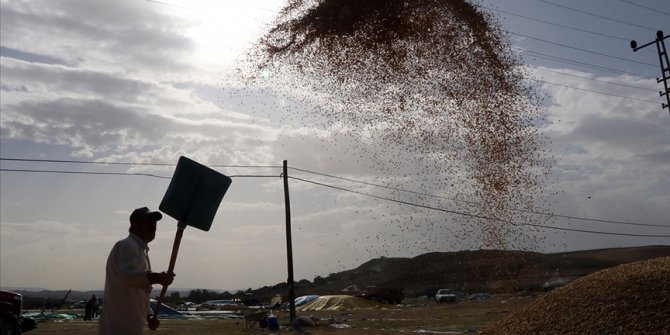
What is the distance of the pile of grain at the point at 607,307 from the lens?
11641mm

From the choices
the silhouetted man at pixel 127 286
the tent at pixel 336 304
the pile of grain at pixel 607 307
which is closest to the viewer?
the silhouetted man at pixel 127 286

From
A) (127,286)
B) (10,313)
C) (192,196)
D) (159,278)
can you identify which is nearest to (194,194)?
(192,196)

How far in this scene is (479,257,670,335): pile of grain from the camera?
11.6 meters

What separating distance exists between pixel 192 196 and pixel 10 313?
10.6 m

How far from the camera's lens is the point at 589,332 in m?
11.8

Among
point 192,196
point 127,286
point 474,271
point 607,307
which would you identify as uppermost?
point 474,271

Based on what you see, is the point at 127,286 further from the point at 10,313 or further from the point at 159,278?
the point at 10,313

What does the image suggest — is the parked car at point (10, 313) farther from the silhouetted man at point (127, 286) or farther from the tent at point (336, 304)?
the tent at point (336, 304)

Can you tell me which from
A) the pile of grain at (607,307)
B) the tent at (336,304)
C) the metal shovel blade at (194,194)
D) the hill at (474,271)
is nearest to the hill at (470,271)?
the hill at (474,271)

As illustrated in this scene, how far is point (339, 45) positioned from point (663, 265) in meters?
8.46

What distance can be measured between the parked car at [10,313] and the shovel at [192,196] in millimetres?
10065

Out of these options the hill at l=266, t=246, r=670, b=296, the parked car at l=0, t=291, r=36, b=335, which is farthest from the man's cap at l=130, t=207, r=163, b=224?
the hill at l=266, t=246, r=670, b=296

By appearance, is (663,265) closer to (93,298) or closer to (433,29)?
(433,29)

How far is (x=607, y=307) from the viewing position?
12430 millimetres
